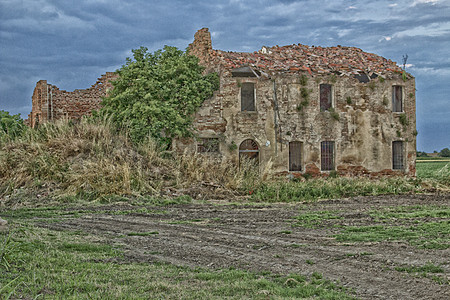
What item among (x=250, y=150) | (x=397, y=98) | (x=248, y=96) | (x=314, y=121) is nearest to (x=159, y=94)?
(x=248, y=96)

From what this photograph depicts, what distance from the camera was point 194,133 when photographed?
2277 cm

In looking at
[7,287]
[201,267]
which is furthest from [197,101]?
[7,287]

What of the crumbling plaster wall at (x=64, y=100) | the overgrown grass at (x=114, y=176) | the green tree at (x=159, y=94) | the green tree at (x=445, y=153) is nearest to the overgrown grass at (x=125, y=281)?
the overgrown grass at (x=114, y=176)

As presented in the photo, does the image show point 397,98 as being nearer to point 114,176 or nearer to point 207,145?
point 207,145

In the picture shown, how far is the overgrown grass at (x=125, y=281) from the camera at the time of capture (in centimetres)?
571

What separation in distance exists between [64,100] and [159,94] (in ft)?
28.7

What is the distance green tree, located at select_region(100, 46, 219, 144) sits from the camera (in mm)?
21469

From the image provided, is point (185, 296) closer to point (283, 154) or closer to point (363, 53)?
point (283, 154)

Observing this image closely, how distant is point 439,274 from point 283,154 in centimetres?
1728

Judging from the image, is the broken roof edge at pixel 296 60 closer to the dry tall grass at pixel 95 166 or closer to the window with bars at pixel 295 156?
the window with bars at pixel 295 156

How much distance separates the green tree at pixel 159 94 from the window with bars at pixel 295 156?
5313 millimetres

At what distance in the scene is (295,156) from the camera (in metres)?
24.6

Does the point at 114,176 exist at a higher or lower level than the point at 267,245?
higher

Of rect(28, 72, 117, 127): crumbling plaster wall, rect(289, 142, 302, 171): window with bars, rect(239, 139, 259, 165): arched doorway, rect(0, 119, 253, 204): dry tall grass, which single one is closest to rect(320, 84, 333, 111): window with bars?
rect(289, 142, 302, 171): window with bars
